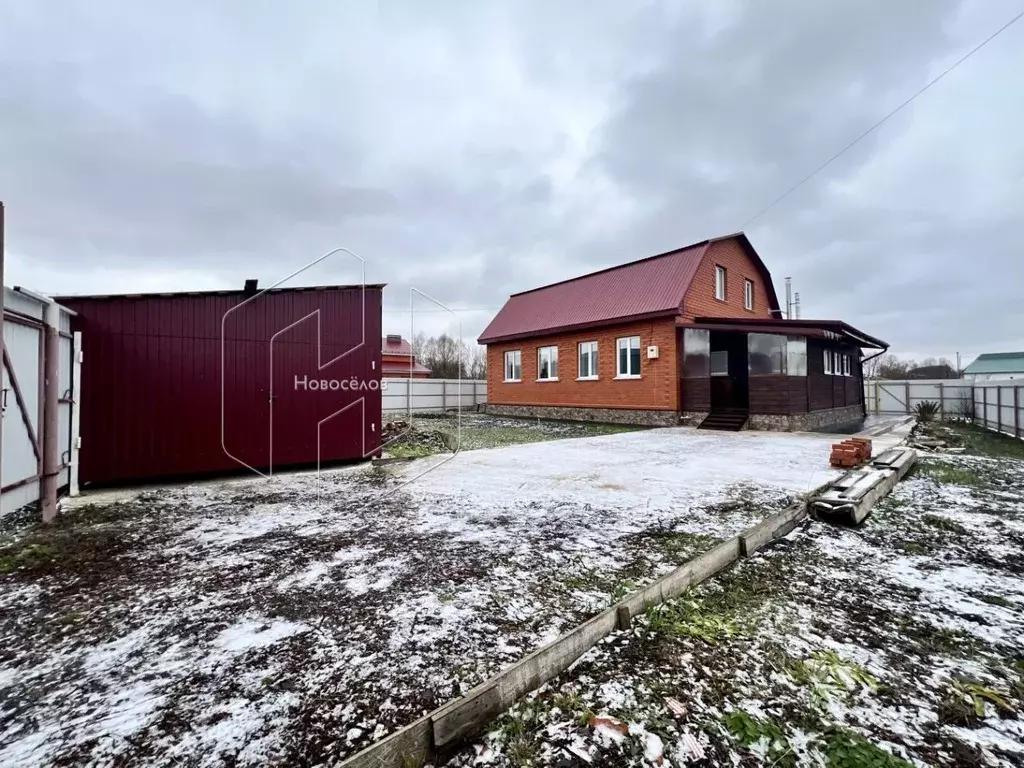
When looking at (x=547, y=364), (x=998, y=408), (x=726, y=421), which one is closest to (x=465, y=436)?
(x=547, y=364)

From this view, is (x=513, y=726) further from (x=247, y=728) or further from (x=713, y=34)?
(x=713, y=34)

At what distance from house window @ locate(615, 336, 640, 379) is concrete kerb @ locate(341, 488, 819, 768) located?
11807 mm

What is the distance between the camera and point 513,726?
169 cm

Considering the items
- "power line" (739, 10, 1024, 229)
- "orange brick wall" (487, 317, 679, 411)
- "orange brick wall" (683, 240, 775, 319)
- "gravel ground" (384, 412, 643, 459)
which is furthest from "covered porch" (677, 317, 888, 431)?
"power line" (739, 10, 1024, 229)

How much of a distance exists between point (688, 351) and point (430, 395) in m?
11.7

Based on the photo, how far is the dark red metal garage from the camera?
5.65 m

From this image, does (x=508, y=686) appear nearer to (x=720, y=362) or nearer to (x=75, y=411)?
(x=75, y=411)

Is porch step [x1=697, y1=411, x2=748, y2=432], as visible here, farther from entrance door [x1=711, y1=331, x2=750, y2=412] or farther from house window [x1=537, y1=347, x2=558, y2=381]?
house window [x1=537, y1=347, x2=558, y2=381]

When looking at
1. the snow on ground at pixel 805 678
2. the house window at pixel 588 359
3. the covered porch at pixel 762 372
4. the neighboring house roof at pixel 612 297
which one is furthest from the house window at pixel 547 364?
the snow on ground at pixel 805 678

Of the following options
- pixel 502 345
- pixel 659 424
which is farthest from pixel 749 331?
pixel 502 345

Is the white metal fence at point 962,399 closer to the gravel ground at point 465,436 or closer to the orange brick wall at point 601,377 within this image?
the orange brick wall at point 601,377

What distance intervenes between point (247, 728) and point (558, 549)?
2371mm

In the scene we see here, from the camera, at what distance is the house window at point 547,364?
17469 mm

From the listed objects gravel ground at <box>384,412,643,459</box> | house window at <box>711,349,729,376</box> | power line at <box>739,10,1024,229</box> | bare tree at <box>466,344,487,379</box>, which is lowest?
gravel ground at <box>384,412,643,459</box>
